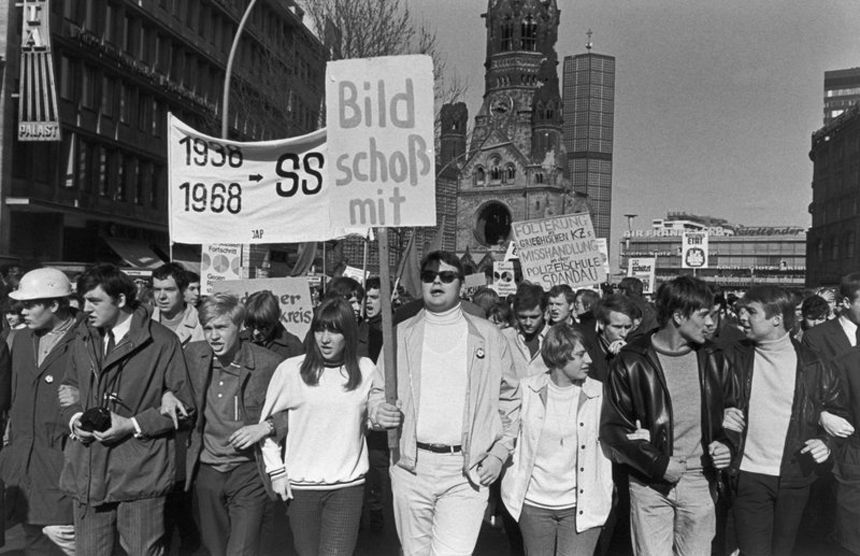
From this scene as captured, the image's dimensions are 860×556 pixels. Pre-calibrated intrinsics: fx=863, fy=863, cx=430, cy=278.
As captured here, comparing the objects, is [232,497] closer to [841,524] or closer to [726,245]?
[841,524]

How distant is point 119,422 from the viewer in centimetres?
426

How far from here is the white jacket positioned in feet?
14.9

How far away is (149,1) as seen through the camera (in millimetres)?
32875

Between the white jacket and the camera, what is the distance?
6.91 ft

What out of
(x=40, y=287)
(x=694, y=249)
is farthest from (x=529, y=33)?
(x=40, y=287)

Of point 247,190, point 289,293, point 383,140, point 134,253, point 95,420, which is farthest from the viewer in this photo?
point 134,253

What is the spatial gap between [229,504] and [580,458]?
1.96 meters

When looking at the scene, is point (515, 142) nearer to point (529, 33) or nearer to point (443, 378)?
point (529, 33)

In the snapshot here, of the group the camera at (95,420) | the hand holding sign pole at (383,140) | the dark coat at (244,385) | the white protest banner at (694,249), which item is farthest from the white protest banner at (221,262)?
the white protest banner at (694,249)

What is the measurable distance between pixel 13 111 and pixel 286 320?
19990 millimetres

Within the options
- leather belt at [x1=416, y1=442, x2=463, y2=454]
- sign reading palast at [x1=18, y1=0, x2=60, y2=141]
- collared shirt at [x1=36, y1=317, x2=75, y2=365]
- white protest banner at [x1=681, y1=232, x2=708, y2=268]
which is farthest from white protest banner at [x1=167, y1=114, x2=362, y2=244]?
sign reading palast at [x1=18, y1=0, x2=60, y2=141]

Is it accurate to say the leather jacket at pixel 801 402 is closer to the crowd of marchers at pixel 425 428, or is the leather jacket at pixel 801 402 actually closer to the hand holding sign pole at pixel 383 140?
the crowd of marchers at pixel 425 428

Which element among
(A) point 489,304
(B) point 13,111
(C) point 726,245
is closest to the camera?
(A) point 489,304

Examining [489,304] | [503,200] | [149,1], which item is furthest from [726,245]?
[489,304]
